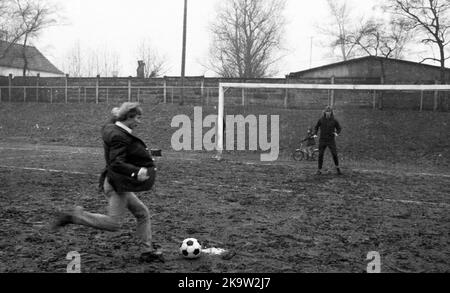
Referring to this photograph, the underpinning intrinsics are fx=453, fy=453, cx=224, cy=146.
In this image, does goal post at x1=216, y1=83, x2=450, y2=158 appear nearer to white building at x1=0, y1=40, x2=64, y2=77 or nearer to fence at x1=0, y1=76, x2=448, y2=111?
fence at x1=0, y1=76, x2=448, y2=111

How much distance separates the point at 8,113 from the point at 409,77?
27118mm

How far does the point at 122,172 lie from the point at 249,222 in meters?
3.04

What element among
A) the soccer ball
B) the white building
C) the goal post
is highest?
the white building

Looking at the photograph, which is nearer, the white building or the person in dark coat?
the person in dark coat

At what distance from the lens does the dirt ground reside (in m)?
5.18

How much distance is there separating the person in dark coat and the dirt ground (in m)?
0.48

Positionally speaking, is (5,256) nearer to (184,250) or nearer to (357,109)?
(184,250)

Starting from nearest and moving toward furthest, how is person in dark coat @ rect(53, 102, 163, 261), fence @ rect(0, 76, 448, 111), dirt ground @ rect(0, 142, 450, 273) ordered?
person in dark coat @ rect(53, 102, 163, 261), dirt ground @ rect(0, 142, 450, 273), fence @ rect(0, 76, 448, 111)

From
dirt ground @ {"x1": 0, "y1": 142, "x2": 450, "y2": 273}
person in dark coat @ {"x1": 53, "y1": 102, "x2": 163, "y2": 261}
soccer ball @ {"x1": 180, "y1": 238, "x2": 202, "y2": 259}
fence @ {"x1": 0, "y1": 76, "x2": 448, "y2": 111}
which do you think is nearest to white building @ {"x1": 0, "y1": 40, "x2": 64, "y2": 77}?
fence @ {"x1": 0, "y1": 76, "x2": 448, "y2": 111}

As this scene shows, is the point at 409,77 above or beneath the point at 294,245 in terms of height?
above

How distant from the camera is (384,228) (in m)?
7.01

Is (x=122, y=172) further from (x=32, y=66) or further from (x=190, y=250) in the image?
(x=32, y=66)

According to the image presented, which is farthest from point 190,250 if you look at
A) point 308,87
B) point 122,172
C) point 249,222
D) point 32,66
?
point 32,66
